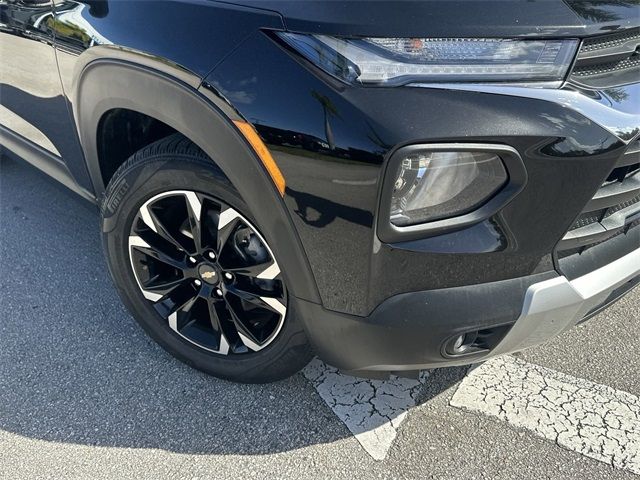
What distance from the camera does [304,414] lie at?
2.08 m

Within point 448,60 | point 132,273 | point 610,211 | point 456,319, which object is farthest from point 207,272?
point 610,211

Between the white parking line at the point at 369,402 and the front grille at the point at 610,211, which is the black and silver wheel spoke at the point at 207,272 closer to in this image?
the white parking line at the point at 369,402

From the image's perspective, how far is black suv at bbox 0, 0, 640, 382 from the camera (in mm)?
1343

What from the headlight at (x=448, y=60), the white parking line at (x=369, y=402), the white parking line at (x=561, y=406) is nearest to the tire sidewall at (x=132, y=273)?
the white parking line at (x=369, y=402)

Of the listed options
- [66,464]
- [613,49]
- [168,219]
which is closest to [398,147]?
[613,49]

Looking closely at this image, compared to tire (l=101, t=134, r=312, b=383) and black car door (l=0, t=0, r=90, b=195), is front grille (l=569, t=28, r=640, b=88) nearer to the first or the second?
tire (l=101, t=134, r=312, b=383)

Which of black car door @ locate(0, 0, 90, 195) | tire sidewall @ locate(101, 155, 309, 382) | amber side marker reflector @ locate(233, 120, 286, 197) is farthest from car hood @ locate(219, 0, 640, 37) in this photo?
black car door @ locate(0, 0, 90, 195)

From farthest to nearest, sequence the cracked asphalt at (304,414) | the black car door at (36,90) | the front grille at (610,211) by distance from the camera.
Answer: the black car door at (36,90) < the cracked asphalt at (304,414) < the front grille at (610,211)

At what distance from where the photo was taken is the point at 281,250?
1.61m

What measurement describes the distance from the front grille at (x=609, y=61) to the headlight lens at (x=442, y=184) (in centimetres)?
31

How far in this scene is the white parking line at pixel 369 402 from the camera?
1.99 m

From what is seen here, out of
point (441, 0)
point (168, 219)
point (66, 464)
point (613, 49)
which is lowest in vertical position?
point (66, 464)

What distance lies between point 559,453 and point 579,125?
1175mm

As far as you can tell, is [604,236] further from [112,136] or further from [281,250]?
[112,136]
